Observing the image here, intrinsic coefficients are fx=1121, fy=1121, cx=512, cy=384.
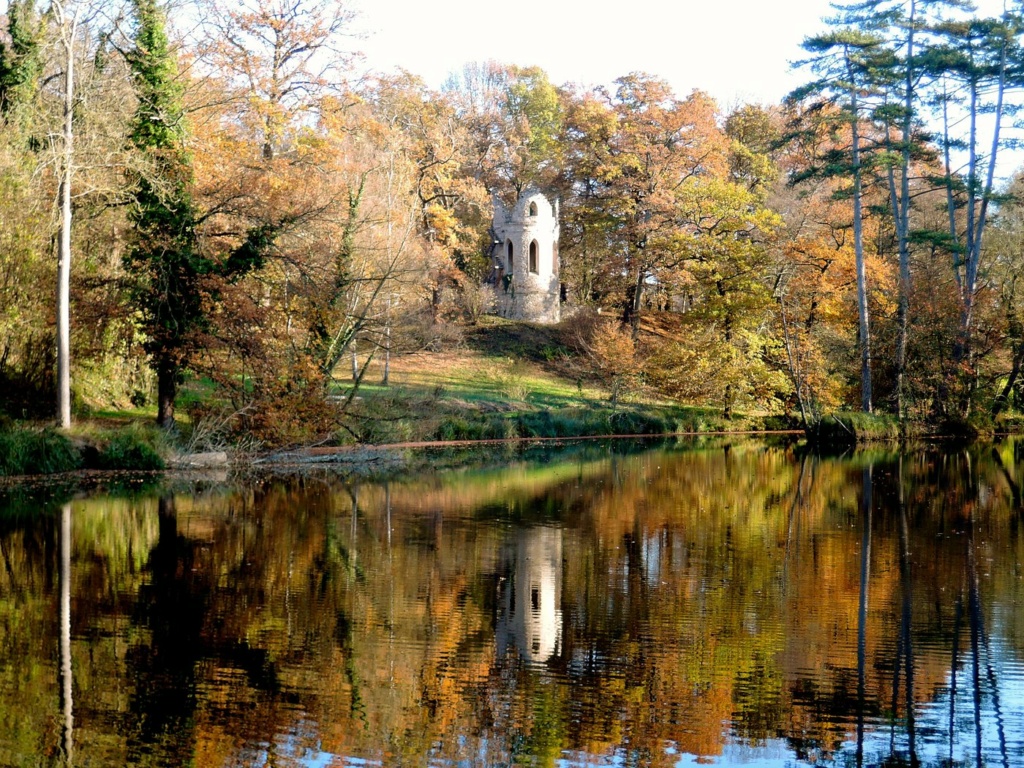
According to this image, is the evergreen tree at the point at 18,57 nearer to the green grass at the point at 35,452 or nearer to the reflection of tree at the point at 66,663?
the green grass at the point at 35,452

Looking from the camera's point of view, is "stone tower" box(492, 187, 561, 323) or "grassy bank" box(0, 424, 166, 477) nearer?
"grassy bank" box(0, 424, 166, 477)

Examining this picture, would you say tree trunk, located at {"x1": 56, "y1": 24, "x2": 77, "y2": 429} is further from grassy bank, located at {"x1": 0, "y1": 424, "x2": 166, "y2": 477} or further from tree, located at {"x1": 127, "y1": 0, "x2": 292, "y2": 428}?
tree, located at {"x1": 127, "y1": 0, "x2": 292, "y2": 428}

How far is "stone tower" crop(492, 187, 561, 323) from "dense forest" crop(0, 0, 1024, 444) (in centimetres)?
143

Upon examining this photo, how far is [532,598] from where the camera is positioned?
1066cm

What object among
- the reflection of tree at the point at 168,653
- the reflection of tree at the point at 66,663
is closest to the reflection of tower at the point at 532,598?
the reflection of tree at the point at 168,653

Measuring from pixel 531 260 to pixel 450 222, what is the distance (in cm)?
758

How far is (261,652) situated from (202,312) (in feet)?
52.6

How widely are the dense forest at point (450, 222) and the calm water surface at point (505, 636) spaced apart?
Result: 7.26m

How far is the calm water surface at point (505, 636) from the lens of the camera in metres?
6.66

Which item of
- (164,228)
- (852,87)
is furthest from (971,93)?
(164,228)

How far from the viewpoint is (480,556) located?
13055mm

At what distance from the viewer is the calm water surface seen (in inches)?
262

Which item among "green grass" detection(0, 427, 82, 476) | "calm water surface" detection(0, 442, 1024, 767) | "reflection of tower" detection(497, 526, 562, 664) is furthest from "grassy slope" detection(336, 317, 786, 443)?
"reflection of tower" detection(497, 526, 562, 664)

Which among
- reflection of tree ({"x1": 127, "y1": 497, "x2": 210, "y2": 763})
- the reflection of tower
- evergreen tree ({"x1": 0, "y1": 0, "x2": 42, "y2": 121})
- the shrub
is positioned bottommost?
the reflection of tower
